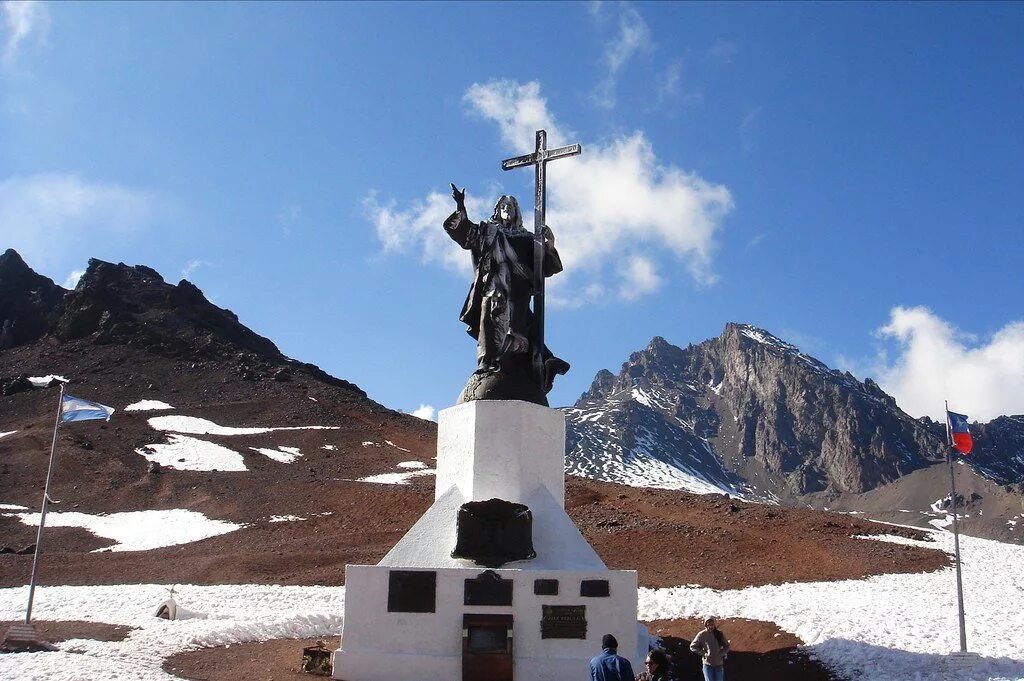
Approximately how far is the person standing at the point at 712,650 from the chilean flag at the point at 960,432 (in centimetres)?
591

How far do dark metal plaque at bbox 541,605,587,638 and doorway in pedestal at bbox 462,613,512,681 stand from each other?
20.3 inches

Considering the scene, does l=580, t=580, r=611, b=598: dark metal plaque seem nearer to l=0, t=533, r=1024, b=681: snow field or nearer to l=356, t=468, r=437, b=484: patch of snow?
l=0, t=533, r=1024, b=681: snow field

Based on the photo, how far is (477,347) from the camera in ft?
51.4

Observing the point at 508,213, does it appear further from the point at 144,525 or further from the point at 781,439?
the point at 781,439

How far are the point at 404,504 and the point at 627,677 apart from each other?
29.4 metres

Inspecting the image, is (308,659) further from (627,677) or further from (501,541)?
(627,677)

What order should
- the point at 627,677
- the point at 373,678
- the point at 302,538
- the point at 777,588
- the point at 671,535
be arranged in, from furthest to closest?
the point at 302,538, the point at 671,535, the point at 777,588, the point at 373,678, the point at 627,677

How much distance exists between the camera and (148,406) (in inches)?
2402

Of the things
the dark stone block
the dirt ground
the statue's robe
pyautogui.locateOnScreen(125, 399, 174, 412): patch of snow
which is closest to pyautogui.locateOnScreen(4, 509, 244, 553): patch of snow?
the dirt ground

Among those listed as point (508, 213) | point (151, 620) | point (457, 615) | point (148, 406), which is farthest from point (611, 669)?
point (148, 406)

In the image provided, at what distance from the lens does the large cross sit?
15.8m

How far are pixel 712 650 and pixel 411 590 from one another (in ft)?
14.3

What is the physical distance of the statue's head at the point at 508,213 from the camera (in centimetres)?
1641

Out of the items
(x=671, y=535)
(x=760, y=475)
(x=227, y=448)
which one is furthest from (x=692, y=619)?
(x=760, y=475)
